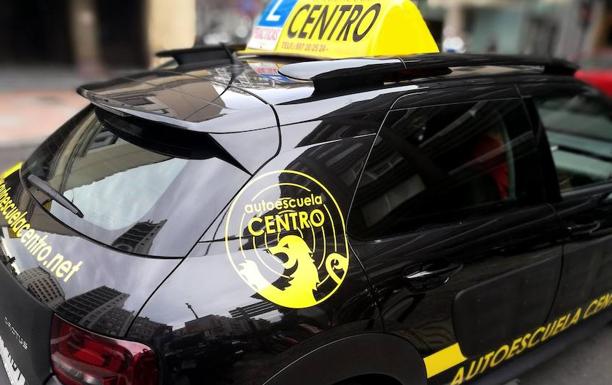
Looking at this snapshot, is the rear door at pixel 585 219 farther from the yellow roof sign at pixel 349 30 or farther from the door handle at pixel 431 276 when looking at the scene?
the door handle at pixel 431 276

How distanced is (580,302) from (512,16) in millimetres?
19643

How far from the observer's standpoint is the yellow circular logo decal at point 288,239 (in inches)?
58.9

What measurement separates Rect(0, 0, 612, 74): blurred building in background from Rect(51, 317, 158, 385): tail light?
863cm

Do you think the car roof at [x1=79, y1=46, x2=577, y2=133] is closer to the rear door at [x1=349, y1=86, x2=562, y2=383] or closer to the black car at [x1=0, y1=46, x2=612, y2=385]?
the black car at [x1=0, y1=46, x2=612, y2=385]

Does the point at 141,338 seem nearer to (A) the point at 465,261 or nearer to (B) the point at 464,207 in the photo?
(A) the point at 465,261

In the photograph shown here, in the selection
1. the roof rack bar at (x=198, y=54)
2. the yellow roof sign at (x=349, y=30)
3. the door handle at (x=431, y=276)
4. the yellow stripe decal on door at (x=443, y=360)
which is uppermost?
the yellow roof sign at (x=349, y=30)

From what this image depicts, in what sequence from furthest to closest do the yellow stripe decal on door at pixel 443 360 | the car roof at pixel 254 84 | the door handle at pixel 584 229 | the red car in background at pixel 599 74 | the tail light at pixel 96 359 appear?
the red car in background at pixel 599 74 → the door handle at pixel 584 229 → the yellow stripe decal on door at pixel 443 360 → the car roof at pixel 254 84 → the tail light at pixel 96 359

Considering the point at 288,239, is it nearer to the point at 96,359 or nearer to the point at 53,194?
the point at 96,359

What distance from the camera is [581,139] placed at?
11.6 ft

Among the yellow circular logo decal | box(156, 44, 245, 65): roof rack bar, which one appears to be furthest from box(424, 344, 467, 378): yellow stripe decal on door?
box(156, 44, 245, 65): roof rack bar

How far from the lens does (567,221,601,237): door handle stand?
2.33 meters

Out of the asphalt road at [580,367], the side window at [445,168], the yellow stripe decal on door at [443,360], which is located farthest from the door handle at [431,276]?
the asphalt road at [580,367]

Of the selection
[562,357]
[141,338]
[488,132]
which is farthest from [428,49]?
[562,357]

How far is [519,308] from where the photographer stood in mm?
2191
